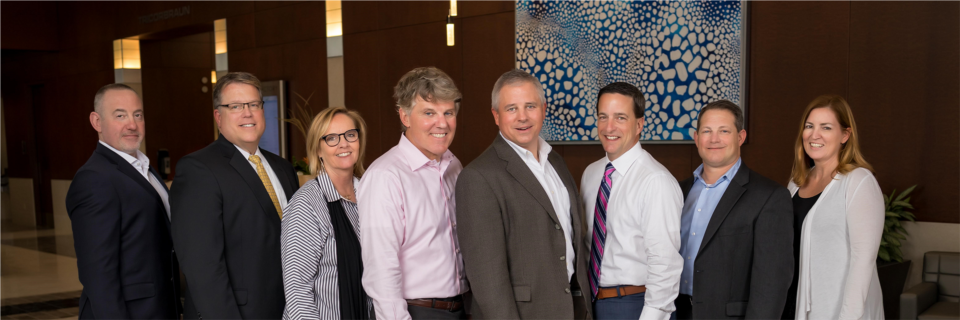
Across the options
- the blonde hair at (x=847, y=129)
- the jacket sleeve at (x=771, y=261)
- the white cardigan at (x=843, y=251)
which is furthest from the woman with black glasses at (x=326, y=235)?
the blonde hair at (x=847, y=129)

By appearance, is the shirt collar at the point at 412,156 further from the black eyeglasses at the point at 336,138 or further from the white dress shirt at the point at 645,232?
the white dress shirt at the point at 645,232

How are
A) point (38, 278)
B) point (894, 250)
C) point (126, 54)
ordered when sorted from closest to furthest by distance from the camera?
point (894, 250) < point (38, 278) < point (126, 54)

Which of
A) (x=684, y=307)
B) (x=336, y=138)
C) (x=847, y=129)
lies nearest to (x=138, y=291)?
(x=336, y=138)

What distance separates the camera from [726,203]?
2572 millimetres

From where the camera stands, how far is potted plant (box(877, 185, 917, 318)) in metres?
4.04

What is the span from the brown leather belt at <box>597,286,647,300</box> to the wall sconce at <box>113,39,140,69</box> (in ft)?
35.7

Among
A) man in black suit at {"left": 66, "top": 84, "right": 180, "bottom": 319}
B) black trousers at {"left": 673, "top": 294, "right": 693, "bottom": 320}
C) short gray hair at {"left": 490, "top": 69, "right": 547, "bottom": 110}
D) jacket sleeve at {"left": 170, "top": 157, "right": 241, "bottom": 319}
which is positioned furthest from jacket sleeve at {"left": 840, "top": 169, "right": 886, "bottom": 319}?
man in black suit at {"left": 66, "top": 84, "right": 180, "bottom": 319}

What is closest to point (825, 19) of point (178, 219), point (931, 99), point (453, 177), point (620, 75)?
point (931, 99)

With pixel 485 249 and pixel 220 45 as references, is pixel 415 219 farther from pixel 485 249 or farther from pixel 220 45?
pixel 220 45

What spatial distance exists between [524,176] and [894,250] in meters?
3.19

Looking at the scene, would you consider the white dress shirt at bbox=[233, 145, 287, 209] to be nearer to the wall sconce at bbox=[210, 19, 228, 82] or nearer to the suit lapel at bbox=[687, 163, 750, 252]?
the suit lapel at bbox=[687, 163, 750, 252]

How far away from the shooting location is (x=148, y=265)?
2752 millimetres

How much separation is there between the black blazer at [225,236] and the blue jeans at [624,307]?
1334 mm

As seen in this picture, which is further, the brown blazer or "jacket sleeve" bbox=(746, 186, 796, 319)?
"jacket sleeve" bbox=(746, 186, 796, 319)
